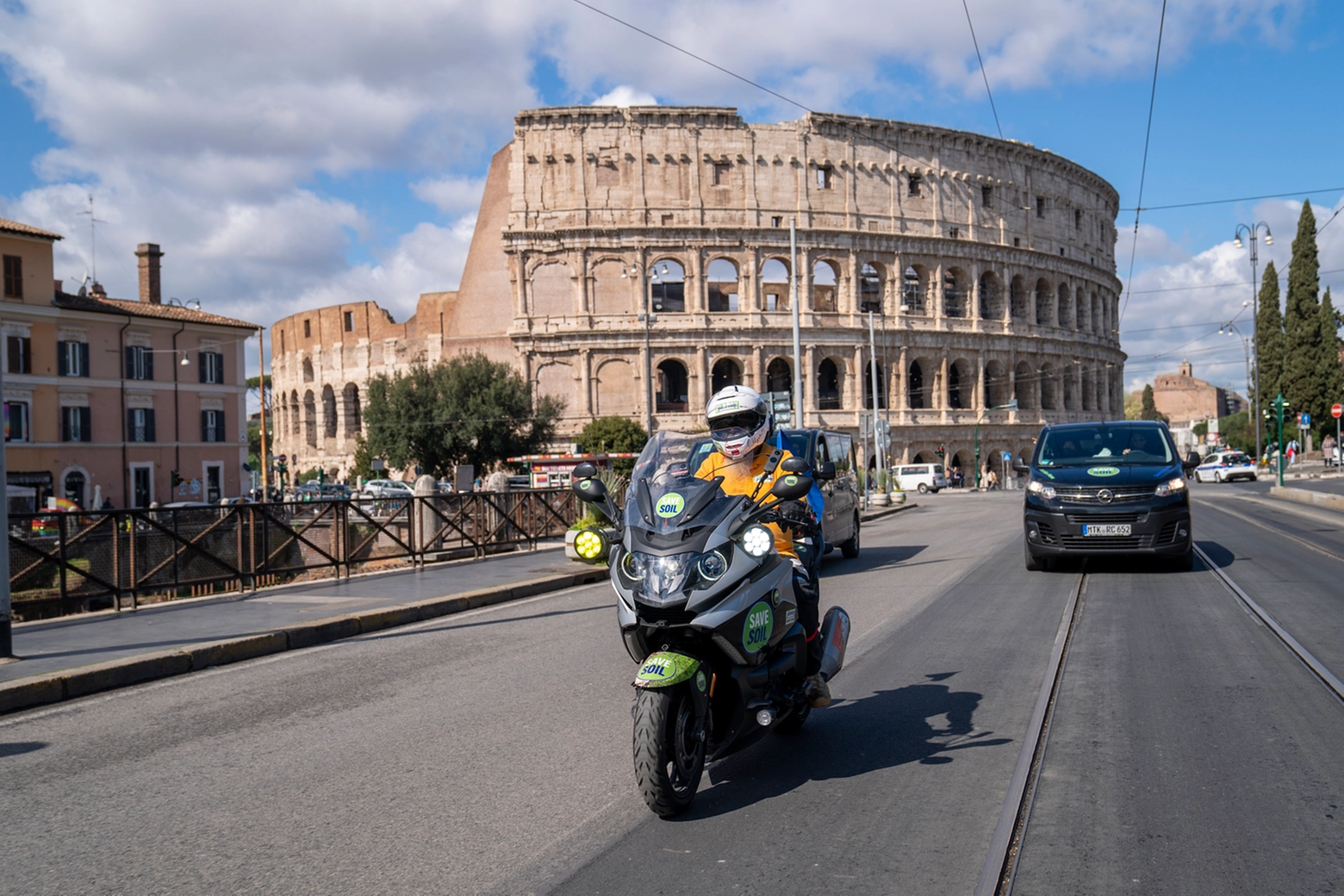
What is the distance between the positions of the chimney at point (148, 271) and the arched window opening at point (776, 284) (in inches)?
1360

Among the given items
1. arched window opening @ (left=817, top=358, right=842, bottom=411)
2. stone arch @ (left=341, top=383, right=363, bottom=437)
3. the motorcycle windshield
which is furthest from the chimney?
the motorcycle windshield

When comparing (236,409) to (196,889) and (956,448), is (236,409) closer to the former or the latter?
(956,448)

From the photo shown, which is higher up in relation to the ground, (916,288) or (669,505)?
(916,288)

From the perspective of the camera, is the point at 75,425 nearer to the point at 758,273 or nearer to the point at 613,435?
the point at 613,435

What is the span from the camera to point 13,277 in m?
43.4

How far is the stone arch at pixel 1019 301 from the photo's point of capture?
69.2 metres

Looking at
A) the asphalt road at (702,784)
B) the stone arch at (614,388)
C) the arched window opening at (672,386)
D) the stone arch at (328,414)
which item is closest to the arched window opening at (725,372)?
the arched window opening at (672,386)

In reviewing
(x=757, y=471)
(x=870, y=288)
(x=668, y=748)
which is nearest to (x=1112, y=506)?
(x=757, y=471)

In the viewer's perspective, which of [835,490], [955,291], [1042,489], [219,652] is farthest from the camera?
[955,291]

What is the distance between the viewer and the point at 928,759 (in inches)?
194

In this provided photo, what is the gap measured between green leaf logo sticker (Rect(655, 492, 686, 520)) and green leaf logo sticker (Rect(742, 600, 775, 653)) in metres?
0.53

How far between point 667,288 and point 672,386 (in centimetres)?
601

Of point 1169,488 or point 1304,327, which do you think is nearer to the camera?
point 1169,488

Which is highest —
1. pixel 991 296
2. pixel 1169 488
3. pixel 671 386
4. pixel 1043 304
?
pixel 991 296
